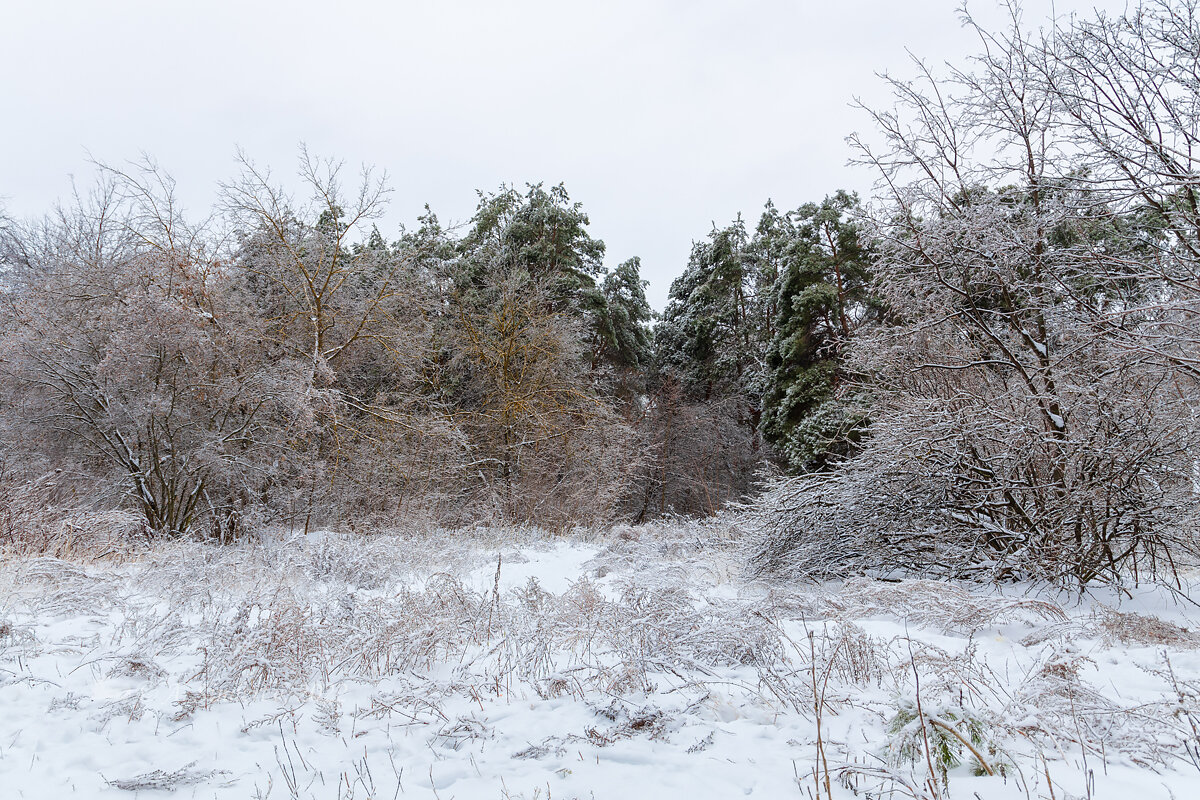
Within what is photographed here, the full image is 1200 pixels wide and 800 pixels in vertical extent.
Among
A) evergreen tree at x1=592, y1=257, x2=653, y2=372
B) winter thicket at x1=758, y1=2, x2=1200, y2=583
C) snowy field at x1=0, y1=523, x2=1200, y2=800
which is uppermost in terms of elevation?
evergreen tree at x1=592, y1=257, x2=653, y2=372

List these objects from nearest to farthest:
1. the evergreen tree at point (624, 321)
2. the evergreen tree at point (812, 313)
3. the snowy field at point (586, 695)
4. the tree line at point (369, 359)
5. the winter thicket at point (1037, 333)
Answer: the snowy field at point (586, 695)
the winter thicket at point (1037, 333)
the tree line at point (369, 359)
the evergreen tree at point (812, 313)
the evergreen tree at point (624, 321)

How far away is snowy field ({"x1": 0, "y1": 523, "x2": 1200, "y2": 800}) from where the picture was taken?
2008mm

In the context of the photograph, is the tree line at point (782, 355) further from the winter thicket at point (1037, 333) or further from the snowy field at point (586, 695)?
the snowy field at point (586, 695)

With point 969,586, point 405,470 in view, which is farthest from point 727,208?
point 969,586

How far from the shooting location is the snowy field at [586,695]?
2008 mm

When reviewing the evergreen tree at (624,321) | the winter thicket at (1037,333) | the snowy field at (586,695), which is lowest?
the snowy field at (586,695)

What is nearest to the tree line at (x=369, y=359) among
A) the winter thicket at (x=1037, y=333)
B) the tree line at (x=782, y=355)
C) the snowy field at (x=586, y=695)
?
the tree line at (x=782, y=355)

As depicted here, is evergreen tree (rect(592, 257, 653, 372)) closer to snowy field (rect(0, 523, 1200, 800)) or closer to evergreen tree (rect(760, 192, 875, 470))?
evergreen tree (rect(760, 192, 875, 470))

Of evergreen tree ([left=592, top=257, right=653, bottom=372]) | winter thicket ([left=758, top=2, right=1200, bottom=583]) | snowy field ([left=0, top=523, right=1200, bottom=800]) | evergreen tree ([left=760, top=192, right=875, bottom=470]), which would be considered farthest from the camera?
evergreen tree ([left=592, top=257, right=653, bottom=372])

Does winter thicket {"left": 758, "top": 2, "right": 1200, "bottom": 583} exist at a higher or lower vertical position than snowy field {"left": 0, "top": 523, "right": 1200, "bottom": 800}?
higher

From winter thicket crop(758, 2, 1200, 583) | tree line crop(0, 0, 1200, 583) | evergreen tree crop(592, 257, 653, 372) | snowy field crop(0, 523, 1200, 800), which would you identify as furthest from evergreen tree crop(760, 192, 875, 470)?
snowy field crop(0, 523, 1200, 800)

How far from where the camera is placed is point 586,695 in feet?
9.33

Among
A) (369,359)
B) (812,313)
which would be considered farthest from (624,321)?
(369,359)

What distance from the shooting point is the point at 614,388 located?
2138 cm
